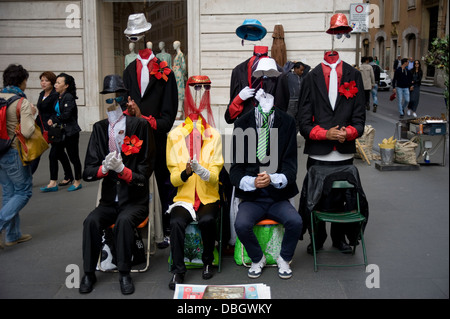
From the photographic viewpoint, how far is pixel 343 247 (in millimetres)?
4906

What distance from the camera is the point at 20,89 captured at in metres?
5.27

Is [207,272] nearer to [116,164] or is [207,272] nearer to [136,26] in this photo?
[116,164]

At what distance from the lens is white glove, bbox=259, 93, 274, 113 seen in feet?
14.7

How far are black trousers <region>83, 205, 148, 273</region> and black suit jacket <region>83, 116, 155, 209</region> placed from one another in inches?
7.2

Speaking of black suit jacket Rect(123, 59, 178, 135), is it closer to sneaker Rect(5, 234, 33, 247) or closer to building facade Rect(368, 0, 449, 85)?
sneaker Rect(5, 234, 33, 247)

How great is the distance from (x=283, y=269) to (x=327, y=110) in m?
1.51

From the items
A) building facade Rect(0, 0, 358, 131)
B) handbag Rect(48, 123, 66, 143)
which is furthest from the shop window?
handbag Rect(48, 123, 66, 143)

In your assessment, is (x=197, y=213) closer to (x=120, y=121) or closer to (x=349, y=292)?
(x=120, y=121)

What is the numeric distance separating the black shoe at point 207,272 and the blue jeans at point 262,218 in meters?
0.36

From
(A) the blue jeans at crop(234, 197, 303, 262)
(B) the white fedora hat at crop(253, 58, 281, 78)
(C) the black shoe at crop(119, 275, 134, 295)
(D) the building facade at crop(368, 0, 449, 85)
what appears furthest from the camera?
(D) the building facade at crop(368, 0, 449, 85)

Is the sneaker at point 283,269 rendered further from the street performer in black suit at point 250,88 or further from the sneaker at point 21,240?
the sneaker at point 21,240

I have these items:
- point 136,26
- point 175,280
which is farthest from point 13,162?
point 175,280
